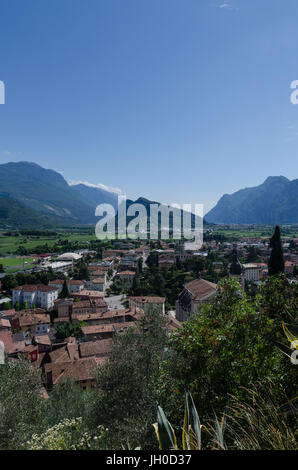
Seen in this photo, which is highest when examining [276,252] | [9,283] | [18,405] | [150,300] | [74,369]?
[276,252]

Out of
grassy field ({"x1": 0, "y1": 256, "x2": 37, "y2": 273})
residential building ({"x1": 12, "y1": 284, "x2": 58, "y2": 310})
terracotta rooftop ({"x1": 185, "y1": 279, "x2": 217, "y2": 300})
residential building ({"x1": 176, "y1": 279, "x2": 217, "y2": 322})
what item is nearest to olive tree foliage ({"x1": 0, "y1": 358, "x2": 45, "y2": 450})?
residential building ({"x1": 176, "y1": 279, "x2": 217, "y2": 322})

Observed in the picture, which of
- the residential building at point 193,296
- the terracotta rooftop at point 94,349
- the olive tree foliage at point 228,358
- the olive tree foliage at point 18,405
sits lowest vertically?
the terracotta rooftop at point 94,349

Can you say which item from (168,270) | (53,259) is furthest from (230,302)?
(53,259)

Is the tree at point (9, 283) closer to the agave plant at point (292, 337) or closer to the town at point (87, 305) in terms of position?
the town at point (87, 305)

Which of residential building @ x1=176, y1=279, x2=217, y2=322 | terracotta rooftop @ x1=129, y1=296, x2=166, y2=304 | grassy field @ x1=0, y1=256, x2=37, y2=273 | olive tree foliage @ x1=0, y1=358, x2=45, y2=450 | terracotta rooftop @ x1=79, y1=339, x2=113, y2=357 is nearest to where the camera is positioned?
olive tree foliage @ x1=0, y1=358, x2=45, y2=450

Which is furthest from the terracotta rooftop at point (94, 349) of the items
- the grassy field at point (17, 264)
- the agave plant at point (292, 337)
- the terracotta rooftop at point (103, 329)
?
the grassy field at point (17, 264)

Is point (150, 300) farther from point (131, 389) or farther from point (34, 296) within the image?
point (131, 389)

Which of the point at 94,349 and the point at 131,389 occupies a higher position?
the point at 131,389

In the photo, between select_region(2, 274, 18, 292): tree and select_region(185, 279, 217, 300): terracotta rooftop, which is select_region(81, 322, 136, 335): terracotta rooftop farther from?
select_region(2, 274, 18, 292): tree

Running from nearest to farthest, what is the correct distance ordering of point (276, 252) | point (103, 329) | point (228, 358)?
1. point (228, 358)
2. point (276, 252)
3. point (103, 329)

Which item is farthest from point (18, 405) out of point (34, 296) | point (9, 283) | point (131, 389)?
point (9, 283)

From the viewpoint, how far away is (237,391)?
14.8 feet
